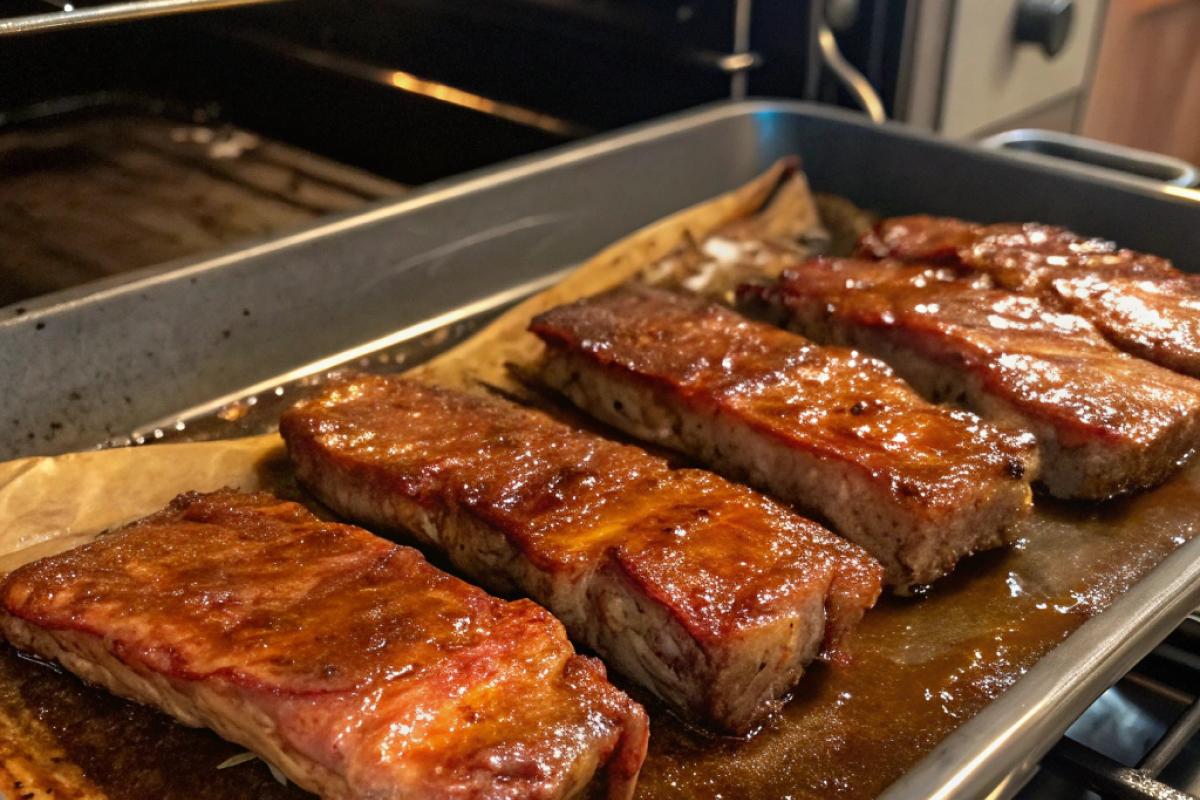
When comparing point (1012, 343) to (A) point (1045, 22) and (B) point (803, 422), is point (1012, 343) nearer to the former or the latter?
(B) point (803, 422)

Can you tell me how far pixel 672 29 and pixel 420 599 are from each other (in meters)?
2.97

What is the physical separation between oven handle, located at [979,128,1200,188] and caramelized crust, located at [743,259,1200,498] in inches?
38.1

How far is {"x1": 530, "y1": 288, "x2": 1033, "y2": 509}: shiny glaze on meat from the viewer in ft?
7.04

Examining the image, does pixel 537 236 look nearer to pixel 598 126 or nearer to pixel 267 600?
pixel 598 126

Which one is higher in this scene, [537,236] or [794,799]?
[537,236]

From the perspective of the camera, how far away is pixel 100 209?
3984mm

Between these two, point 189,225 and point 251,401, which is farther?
point 189,225

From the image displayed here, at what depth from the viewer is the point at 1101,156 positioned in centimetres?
359

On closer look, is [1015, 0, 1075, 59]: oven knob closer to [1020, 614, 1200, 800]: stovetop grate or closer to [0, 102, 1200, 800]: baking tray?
[0, 102, 1200, 800]: baking tray

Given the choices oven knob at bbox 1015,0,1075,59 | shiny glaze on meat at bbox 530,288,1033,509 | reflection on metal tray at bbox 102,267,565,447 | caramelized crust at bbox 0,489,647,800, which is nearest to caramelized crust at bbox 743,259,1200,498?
shiny glaze on meat at bbox 530,288,1033,509

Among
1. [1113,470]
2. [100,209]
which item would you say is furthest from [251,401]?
[1113,470]

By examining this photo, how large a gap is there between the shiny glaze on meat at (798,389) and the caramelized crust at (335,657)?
2.67ft

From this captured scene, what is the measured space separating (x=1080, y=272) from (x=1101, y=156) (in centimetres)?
93

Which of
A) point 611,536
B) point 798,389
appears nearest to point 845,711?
point 611,536
